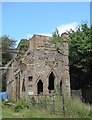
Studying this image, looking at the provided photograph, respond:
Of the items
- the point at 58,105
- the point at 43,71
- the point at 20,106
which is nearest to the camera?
the point at 58,105

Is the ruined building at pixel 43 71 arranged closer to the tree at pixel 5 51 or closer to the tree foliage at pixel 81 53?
the tree foliage at pixel 81 53

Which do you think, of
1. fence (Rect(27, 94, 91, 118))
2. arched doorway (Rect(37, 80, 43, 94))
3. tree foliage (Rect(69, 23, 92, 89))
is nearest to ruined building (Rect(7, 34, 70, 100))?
arched doorway (Rect(37, 80, 43, 94))

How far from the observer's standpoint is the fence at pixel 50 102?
25.0 meters

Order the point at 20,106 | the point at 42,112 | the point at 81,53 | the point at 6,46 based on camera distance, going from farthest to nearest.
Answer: the point at 6,46 < the point at 81,53 < the point at 20,106 < the point at 42,112

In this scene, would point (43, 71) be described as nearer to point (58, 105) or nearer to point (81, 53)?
point (58, 105)

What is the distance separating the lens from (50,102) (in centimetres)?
2694

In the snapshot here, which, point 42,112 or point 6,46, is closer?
point 42,112

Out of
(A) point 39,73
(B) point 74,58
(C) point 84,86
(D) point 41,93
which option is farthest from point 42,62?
(C) point 84,86

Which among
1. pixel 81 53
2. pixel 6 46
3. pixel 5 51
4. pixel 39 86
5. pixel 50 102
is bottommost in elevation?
pixel 50 102

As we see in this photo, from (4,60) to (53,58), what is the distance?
2102 centimetres

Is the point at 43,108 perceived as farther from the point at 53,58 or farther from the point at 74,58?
the point at 74,58

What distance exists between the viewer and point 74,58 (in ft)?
120

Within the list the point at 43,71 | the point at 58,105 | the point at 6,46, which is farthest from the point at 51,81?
the point at 6,46

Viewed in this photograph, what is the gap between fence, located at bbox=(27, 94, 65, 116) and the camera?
982 inches
